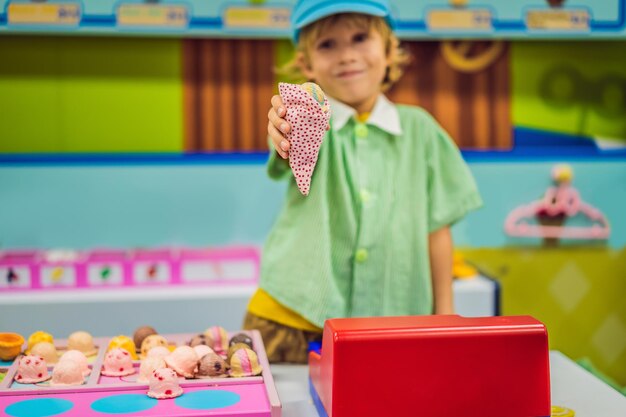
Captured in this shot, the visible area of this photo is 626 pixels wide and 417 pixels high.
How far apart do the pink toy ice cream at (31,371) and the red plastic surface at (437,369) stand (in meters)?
0.37

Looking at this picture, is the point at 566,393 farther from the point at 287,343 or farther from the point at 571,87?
the point at 571,87

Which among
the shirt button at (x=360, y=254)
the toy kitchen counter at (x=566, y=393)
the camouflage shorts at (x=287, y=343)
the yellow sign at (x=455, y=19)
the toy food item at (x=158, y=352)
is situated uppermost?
the yellow sign at (x=455, y=19)

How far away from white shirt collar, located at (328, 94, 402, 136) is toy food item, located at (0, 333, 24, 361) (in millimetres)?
609

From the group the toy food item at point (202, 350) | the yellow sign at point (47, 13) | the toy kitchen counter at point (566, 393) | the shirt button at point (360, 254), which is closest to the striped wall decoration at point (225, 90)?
the yellow sign at point (47, 13)

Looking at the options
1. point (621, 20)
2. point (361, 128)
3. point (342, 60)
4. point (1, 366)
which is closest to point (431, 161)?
point (361, 128)

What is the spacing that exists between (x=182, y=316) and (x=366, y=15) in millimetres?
926

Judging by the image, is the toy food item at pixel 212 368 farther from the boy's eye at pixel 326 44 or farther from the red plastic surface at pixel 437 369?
the boy's eye at pixel 326 44

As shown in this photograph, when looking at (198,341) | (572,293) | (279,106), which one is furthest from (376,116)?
(572,293)

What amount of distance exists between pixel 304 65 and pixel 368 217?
307mm

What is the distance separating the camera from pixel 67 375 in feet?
3.33

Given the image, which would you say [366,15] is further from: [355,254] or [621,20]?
[621,20]

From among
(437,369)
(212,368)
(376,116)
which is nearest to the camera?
(437,369)

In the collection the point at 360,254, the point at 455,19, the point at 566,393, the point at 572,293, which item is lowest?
the point at 572,293

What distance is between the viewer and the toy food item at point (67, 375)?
101 centimetres
